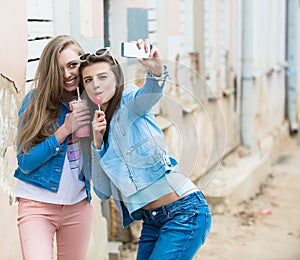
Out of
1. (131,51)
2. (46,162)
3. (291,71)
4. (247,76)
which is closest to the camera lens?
(131,51)

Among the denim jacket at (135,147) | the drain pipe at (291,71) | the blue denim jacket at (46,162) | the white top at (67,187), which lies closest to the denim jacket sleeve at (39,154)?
the blue denim jacket at (46,162)

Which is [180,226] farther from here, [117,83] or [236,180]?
[236,180]

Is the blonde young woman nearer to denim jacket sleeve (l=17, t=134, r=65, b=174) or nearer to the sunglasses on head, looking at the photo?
denim jacket sleeve (l=17, t=134, r=65, b=174)

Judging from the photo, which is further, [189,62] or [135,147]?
[189,62]

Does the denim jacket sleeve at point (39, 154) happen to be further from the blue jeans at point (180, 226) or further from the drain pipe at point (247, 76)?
the drain pipe at point (247, 76)

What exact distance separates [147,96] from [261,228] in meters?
4.98

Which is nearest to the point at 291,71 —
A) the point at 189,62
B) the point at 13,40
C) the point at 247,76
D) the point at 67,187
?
the point at 247,76

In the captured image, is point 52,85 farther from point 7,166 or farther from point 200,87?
point 200,87

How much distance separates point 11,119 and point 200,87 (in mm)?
4223

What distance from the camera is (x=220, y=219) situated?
804cm

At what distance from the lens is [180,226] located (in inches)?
124

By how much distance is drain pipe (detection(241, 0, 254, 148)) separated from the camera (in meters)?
11.6

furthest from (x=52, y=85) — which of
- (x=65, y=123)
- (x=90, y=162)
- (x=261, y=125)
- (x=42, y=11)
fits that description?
(x=261, y=125)

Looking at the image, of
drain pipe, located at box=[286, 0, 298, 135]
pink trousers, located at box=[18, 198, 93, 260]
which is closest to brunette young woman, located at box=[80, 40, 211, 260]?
pink trousers, located at box=[18, 198, 93, 260]
